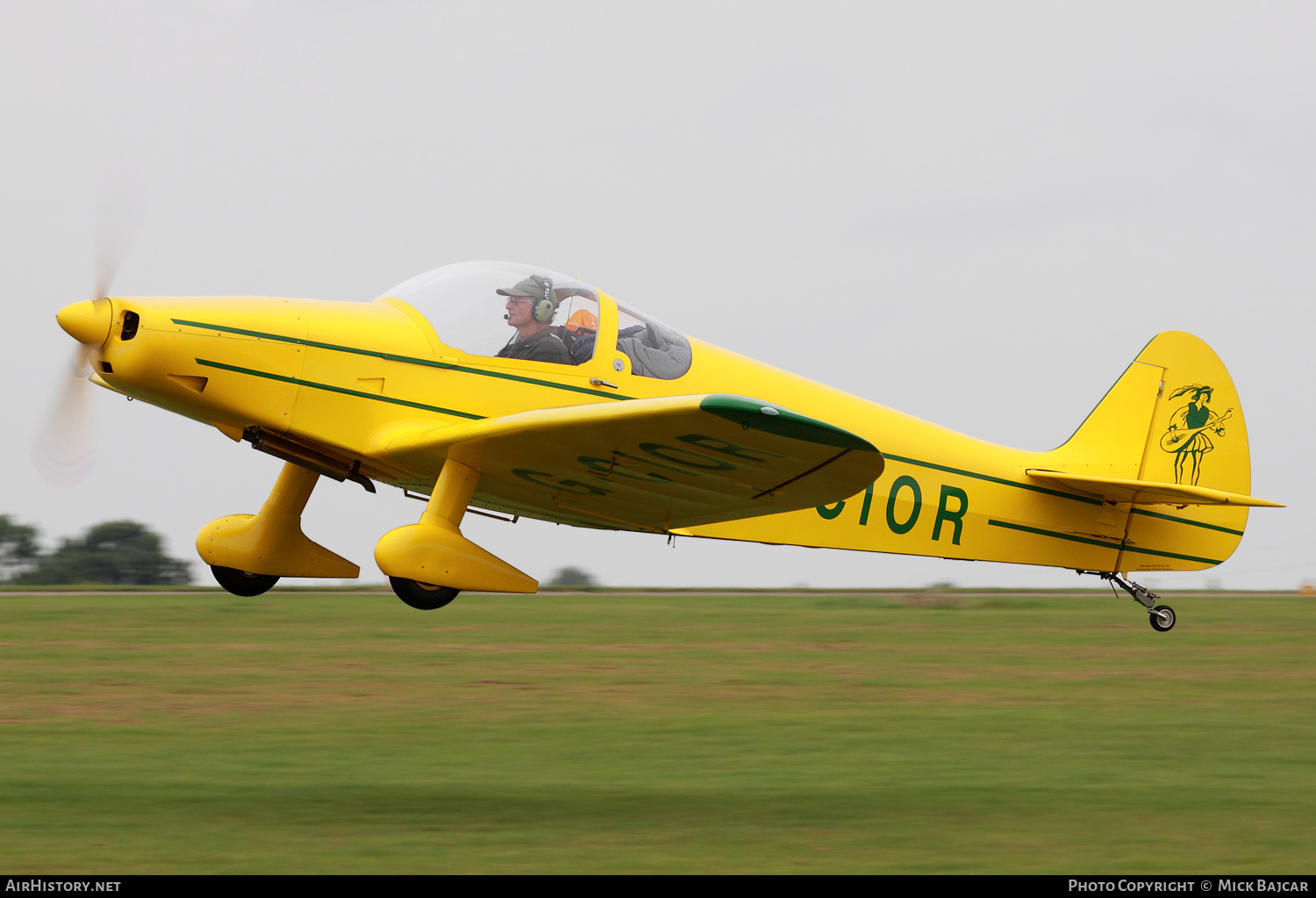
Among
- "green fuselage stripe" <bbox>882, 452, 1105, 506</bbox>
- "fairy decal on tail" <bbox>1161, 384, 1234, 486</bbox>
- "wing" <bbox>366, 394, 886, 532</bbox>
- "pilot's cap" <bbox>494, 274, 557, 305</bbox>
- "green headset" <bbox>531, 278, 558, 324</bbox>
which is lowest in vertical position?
"wing" <bbox>366, 394, 886, 532</bbox>

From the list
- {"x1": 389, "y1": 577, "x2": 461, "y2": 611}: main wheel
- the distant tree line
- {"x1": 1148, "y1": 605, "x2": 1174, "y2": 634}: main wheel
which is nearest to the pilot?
{"x1": 389, "y1": 577, "x2": 461, "y2": 611}: main wheel

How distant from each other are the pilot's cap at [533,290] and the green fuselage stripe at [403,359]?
20.1 inches

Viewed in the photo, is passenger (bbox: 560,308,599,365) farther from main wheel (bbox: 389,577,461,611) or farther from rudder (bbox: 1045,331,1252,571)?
rudder (bbox: 1045,331,1252,571)

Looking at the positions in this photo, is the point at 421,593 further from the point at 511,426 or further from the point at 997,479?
the point at 997,479

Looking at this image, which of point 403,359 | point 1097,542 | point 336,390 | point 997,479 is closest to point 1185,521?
point 1097,542

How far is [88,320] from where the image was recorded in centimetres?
700

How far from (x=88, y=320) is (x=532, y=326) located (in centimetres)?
256

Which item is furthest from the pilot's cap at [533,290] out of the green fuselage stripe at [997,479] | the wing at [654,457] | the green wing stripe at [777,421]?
the green fuselage stripe at [997,479]

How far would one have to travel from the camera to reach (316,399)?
756cm

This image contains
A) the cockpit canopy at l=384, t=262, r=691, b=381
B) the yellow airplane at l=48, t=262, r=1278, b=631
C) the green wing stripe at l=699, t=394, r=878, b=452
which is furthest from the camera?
the cockpit canopy at l=384, t=262, r=691, b=381

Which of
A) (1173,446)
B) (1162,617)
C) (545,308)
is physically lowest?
(1162,617)

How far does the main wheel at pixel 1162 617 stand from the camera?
11352 mm

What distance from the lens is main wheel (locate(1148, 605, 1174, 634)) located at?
11352 mm

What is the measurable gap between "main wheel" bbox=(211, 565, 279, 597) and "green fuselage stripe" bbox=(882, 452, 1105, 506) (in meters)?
4.55
